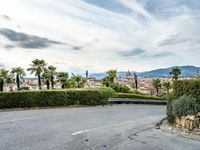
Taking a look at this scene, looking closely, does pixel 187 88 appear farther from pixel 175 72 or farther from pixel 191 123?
pixel 175 72

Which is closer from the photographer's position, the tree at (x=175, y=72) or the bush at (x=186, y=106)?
the bush at (x=186, y=106)

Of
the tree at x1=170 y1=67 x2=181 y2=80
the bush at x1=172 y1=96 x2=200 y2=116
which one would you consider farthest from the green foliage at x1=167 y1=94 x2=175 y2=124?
the tree at x1=170 y1=67 x2=181 y2=80

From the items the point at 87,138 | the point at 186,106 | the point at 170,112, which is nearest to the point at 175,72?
the point at 170,112

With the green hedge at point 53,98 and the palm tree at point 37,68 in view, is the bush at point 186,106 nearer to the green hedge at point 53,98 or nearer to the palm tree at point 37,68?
the green hedge at point 53,98

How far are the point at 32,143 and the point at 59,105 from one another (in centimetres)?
1491

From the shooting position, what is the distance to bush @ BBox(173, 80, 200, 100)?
10.9 m

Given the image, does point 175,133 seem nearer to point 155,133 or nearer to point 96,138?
point 155,133

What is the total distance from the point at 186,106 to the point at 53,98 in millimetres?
13782

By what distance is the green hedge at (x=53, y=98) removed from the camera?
20.9 metres

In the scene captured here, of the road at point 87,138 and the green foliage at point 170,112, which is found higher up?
the green foliage at point 170,112

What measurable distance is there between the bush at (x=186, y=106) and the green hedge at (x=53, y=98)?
12895 millimetres

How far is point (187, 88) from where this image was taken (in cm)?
1136

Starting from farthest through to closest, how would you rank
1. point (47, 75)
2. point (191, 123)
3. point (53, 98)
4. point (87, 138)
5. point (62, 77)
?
1. point (47, 75)
2. point (62, 77)
3. point (53, 98)
4. point (191, 123)
5. point (87, 138)

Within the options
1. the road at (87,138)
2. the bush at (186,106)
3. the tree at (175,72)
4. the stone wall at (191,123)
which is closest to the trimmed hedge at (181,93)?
the bush at (186,106)
